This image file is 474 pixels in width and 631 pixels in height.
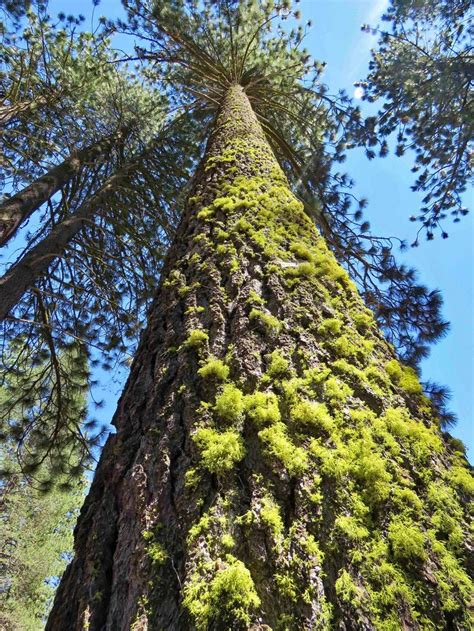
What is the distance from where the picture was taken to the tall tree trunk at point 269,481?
0.89 meters

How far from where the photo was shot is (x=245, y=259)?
1.91m

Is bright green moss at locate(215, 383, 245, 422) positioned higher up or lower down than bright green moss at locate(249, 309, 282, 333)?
lower down

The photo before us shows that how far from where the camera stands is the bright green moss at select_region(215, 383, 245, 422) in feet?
4.10

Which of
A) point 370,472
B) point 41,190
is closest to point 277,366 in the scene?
point 370,472

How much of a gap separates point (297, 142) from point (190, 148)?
1.99 metres

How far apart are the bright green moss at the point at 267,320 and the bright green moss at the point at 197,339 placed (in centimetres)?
20

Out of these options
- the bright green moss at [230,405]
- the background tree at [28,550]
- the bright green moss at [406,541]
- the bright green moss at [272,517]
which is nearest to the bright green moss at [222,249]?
the bright green moss at [230,405]

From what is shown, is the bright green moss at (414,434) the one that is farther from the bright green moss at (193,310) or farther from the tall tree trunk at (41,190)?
the tall tree trunk at (41,190)

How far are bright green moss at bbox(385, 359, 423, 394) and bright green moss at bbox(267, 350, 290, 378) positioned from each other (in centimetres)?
45

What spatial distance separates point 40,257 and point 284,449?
4044mm

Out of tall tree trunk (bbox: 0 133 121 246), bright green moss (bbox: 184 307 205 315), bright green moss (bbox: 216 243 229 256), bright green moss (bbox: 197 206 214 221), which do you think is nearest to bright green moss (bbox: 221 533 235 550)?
bright green moss (bbox: 184 307 205 315)

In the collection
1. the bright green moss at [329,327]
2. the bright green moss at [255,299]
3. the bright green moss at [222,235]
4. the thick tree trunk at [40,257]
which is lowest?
the bright green moss at [329,327]

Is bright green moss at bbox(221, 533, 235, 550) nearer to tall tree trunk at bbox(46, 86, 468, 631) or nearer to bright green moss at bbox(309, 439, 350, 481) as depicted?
tall tree trunk at bbox(46, 86, 468, 631)

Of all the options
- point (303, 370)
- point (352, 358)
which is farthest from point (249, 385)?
point (352, 358)
